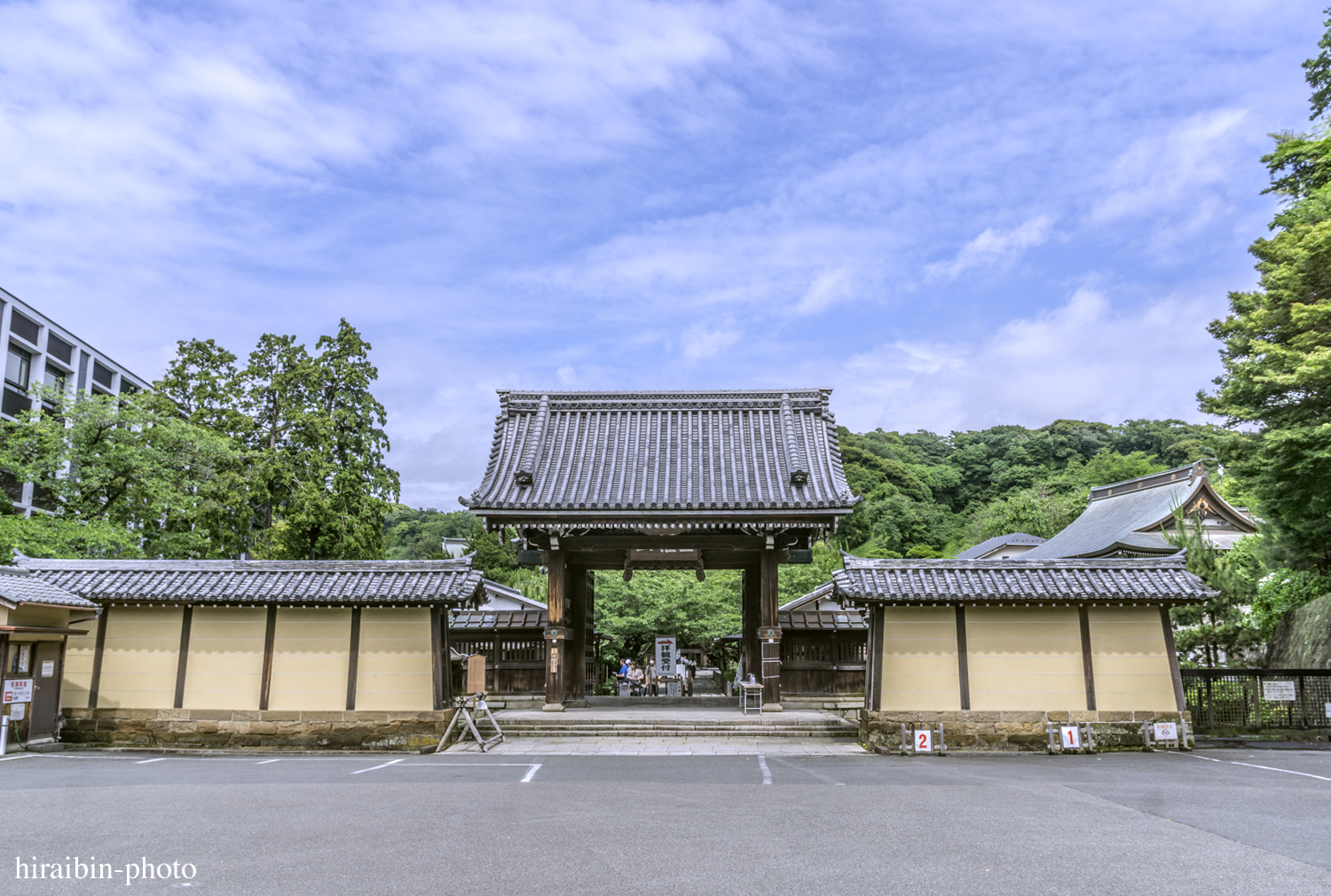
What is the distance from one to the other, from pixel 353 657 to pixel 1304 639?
69.7 feet

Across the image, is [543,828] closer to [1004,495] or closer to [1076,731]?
[1076,731]

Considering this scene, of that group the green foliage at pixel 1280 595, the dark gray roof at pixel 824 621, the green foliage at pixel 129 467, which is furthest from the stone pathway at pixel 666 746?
the green foliage at pixel 1280 595

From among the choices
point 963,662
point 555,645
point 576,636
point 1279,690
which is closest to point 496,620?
point 576,636

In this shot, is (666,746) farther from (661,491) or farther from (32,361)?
(32,361)

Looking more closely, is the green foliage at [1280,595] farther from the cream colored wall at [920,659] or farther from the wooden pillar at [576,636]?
the wooden pillar at [576,636]

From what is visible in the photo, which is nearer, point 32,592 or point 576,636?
point 32,592

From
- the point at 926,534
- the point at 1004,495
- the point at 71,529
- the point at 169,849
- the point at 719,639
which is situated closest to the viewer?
the point at 169,849

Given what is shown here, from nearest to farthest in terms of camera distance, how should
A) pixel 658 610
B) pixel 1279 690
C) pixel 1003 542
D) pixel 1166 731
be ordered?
pixel 1166 731, pixel 1279 690, pixel 658 610, pixel 1003 542

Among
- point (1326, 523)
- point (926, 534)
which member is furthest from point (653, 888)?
point (926, 534)

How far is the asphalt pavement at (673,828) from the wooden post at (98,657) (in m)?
2.96

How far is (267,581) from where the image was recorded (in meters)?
15.4

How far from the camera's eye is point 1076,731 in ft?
45.7

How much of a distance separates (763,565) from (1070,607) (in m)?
6.16

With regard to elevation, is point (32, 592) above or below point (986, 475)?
below
